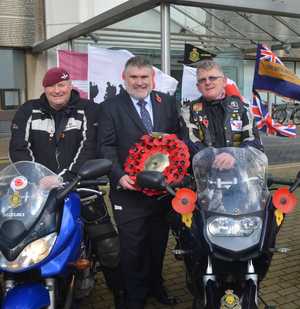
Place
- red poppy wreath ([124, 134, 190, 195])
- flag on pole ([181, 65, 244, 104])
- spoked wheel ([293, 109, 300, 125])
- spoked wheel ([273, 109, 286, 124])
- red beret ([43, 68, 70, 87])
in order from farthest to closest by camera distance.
Answer: spoked wheel ([293, 109, 300, 125])
spoked wheel ([273, 109, 286, 124])
flag on pole ([181, 65, 244, 104])
red beret ([43, 68, 70, 87])
red poppy wreath ([124, 134, 190, 195])

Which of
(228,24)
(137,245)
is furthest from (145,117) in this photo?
(228,24)

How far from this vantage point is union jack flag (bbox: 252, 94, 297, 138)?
6160 mm

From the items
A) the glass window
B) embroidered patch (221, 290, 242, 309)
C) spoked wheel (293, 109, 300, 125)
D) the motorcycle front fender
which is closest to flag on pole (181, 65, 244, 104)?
embroidered patch (221, 290, 242, 309)

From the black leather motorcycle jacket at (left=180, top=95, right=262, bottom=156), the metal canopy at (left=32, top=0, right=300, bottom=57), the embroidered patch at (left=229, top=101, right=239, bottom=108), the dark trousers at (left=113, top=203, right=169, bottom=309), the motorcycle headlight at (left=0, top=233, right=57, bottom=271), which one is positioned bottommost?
the dark trousers at (left=113, top=203, right=169, bottom=309)

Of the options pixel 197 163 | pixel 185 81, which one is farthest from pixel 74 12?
pixel 197 163

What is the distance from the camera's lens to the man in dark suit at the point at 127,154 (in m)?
3.30

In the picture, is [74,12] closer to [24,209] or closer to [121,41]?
[121,41]

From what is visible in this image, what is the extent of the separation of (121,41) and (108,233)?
868 centimetres

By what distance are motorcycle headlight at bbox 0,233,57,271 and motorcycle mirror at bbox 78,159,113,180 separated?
15.6 inches

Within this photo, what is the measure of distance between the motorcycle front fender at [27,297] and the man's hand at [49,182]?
0.57 metres

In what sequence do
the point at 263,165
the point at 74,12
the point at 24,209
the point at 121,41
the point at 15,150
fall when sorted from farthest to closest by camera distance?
→ the point at 74,12 → the point at 121,41 → the point at 15,150 → the point at 263,165 → the point at 24,209

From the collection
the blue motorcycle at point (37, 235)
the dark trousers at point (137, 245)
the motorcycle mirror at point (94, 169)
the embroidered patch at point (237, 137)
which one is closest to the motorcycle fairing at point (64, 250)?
the blue motorcycle at point (37, 235)

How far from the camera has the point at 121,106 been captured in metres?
3.38

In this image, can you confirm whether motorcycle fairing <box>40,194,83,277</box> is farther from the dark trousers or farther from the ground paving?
the ground paving
